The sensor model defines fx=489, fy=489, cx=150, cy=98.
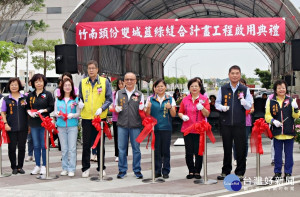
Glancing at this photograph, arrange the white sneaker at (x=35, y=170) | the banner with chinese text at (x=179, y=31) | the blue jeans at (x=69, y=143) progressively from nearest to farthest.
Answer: the blue jeans at (x=69, y=143), the white sneaker at (x=35, y=170), the banner with chinese text at (x=179, y=31)

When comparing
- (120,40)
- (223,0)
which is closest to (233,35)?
(120,40)

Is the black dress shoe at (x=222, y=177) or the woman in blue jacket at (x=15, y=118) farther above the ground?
the woman in blue jacket at (x=15, y=118)

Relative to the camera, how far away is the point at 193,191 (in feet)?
23.4

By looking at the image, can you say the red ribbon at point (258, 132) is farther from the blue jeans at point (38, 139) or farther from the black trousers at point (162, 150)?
the blue jeans at point (38, 139)

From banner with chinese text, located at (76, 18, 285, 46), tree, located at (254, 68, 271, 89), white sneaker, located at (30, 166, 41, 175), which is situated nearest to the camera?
white sneaker, located at (30, 166, 41, 175)

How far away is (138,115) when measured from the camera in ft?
27.2

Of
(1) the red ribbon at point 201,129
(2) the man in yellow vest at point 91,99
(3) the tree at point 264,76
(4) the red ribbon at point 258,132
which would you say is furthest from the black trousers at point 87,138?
(3) the tree at point 264,76

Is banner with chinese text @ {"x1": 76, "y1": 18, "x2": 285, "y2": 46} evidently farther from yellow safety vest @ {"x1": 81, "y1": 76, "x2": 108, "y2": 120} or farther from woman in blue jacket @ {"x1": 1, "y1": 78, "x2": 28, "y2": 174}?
yellow safety vest @ {"x1": 81, "y1": 76, "x2": 108, "y2": 120}

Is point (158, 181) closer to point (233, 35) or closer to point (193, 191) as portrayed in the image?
point (193, 191)

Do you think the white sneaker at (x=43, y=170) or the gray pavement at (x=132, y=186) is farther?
the white sneaker at (x=43, y=170)

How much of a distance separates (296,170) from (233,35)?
6649 millimetres

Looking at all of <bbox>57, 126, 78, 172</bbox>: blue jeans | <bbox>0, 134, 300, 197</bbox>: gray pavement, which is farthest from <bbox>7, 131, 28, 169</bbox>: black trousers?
<bbox>57, 126, 78, 172</bbox>: blue jeans

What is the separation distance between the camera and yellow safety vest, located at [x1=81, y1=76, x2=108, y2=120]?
27.5 ft

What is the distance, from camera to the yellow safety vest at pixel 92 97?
838cm
